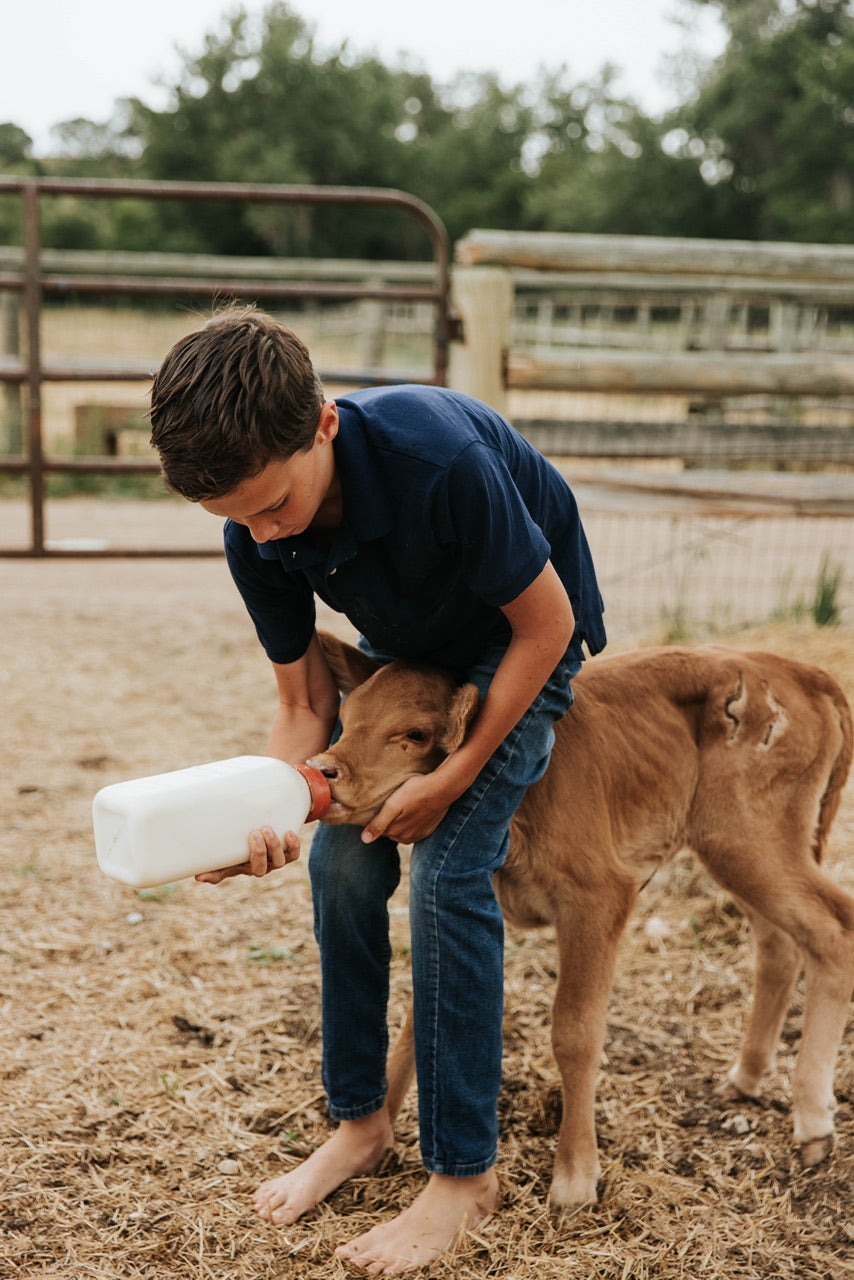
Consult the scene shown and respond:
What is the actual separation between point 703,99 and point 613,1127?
47.9m

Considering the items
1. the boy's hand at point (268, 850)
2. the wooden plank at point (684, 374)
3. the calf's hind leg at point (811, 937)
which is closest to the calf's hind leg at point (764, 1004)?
the calf's hind leg at point (811, 937)

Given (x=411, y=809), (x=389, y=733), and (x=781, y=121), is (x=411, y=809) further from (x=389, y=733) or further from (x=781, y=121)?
(x=781, y=121)

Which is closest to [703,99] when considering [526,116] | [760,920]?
[526,116]

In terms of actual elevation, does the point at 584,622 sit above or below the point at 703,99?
below

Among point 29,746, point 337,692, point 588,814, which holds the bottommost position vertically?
point 29,746

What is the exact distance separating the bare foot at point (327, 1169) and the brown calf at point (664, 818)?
0.17m

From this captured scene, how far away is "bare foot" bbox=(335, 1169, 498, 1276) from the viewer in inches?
84.6

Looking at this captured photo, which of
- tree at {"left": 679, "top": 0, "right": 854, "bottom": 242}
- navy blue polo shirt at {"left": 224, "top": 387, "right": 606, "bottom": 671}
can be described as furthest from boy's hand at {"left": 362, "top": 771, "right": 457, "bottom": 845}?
tree at {"left": 679, "top": 0, "right": 854, "bottom": 242}

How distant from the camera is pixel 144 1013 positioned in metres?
3.00

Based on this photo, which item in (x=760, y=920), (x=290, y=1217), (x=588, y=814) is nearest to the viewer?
(x=290, y=1217)

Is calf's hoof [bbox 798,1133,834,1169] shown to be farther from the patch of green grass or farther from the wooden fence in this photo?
the wooden fence

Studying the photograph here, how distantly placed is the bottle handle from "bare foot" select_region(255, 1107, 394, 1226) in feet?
2.46

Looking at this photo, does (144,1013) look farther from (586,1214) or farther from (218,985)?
(586,1214)

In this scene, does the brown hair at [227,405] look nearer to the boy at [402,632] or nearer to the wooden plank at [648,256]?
the boy at [402,632]
